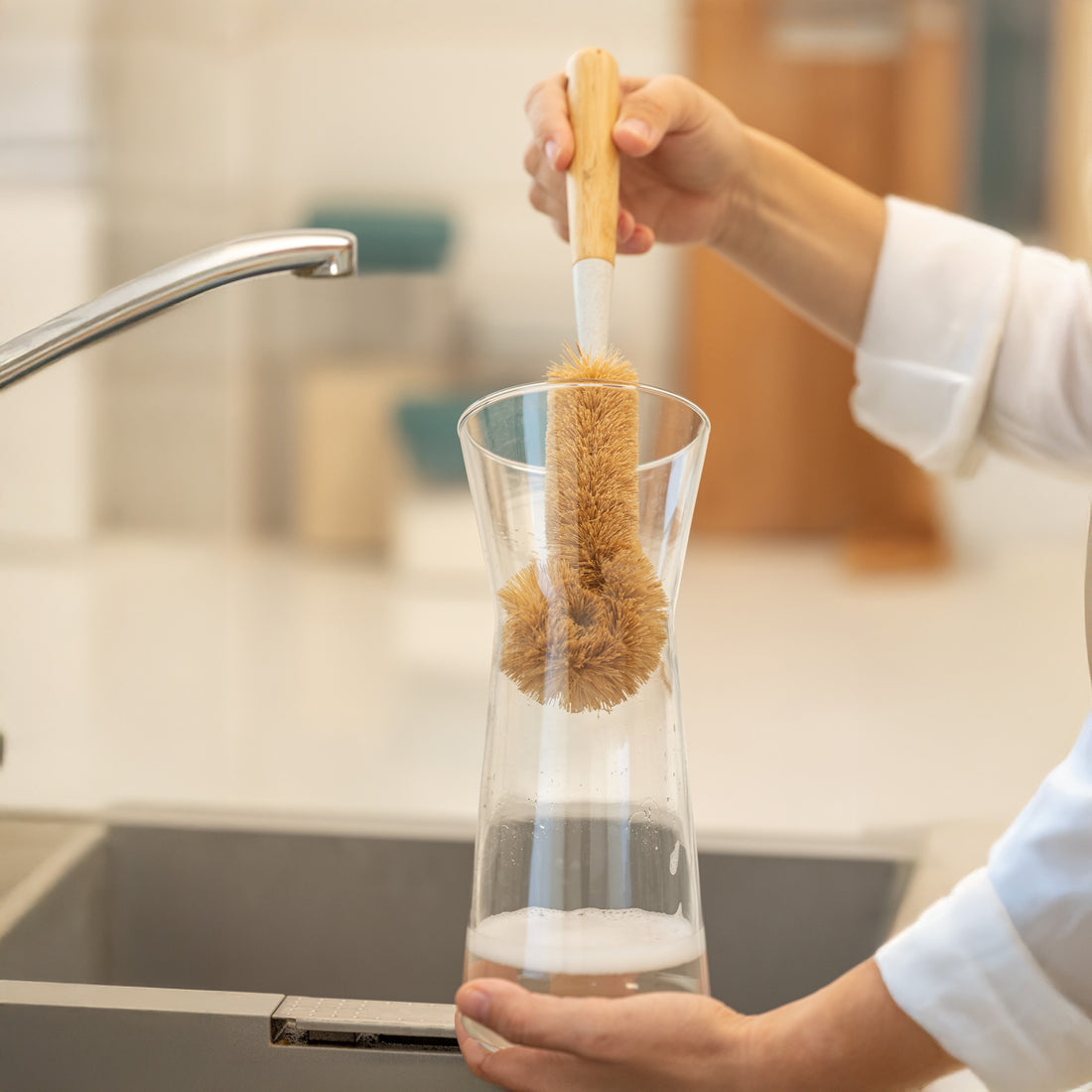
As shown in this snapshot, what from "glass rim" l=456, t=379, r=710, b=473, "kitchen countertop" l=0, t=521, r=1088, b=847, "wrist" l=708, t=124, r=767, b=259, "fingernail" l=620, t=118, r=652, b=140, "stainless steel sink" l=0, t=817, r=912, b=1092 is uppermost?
"fingernail" l=620, t=118, r=652, b=140

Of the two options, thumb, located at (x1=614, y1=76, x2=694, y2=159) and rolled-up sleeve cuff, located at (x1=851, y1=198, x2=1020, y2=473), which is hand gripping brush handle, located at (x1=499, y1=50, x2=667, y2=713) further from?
rolled-up sleeve cuff, located at (x1=851, y1=198, x2=1020, y2=473)

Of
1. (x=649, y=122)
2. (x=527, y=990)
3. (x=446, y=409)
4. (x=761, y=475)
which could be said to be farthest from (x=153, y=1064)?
(x=761, y=475)

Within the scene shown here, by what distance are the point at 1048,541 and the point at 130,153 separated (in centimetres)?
236

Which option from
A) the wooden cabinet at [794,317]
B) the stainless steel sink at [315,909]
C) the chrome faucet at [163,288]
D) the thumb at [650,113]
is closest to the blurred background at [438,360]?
the wooden cabinet at [794,317]

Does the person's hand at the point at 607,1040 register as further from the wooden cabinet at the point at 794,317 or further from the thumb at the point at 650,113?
the wooden cabinet at the point at 794,317

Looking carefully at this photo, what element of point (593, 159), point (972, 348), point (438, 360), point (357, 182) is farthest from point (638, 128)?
point (357, 182)

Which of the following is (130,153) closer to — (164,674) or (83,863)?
(164,674)

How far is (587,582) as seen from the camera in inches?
15.5

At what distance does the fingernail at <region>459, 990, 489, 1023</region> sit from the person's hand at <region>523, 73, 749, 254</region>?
14.1 inches

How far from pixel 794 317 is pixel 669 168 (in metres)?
2.70

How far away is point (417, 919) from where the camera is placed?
2.18 ft

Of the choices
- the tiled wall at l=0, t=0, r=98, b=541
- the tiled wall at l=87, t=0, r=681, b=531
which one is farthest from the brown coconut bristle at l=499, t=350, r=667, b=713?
the tiled wall at l=87, t=0, r=681, b=531

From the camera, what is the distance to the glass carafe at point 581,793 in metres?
0.39

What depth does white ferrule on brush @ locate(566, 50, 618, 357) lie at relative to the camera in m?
0.46
